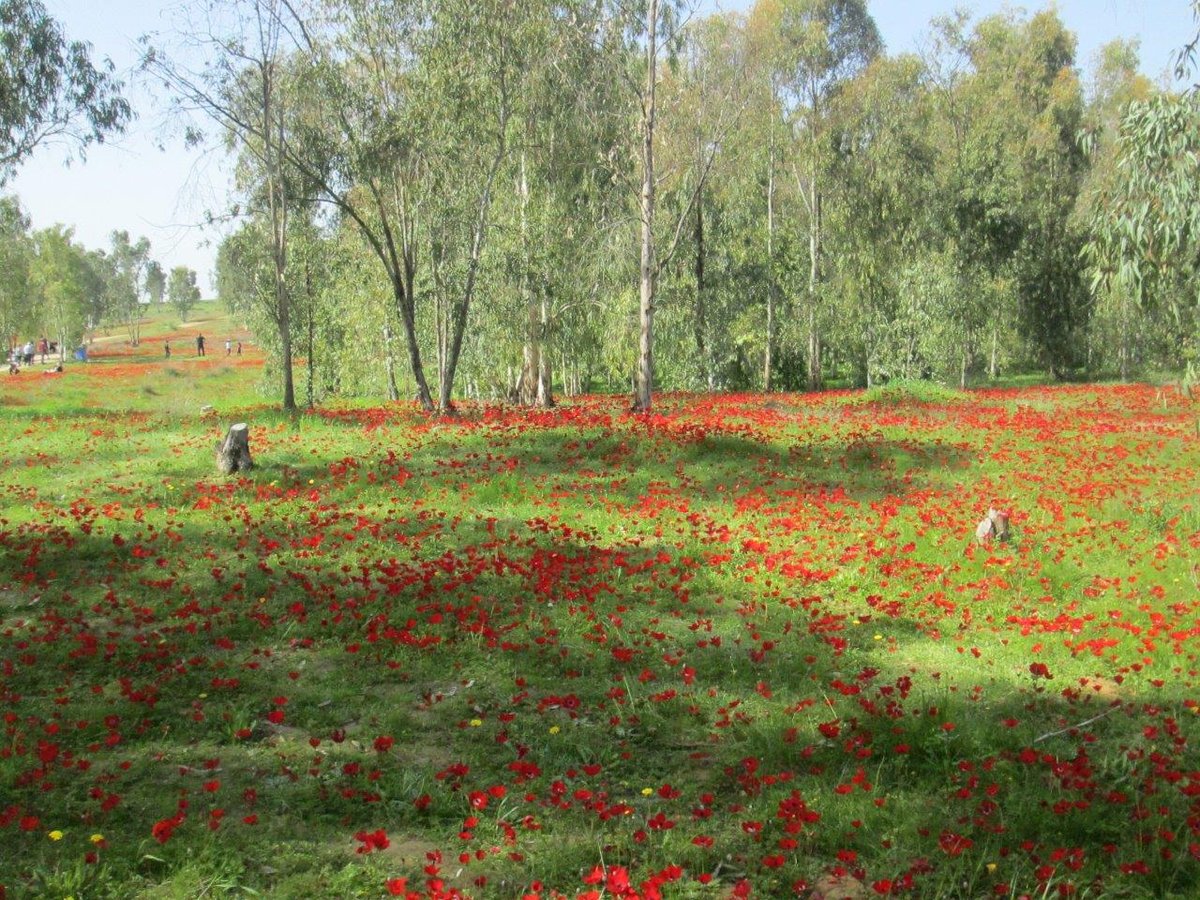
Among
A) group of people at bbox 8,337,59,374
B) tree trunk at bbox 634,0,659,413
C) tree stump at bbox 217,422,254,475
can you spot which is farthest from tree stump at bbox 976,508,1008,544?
group of people at bbox 8,337,59,374

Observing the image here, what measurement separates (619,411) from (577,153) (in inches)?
329

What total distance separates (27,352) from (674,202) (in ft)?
207

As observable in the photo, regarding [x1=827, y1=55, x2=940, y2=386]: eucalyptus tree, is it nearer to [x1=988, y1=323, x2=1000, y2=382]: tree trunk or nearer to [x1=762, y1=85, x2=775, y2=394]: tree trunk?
[x1=762, y1=85, x2=775, y2=394]: tree trunk

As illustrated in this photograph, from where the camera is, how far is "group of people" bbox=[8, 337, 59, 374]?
56.7 m

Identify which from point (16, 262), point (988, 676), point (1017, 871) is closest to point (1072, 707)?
point (988, 676)

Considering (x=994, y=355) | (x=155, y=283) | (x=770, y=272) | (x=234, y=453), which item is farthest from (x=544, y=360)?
(x=155, y=283)

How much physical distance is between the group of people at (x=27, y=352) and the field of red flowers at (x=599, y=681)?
50.9m

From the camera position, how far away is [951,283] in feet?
111

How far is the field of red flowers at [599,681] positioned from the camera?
433cm

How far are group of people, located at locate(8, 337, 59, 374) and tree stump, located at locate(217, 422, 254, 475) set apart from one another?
156 feet

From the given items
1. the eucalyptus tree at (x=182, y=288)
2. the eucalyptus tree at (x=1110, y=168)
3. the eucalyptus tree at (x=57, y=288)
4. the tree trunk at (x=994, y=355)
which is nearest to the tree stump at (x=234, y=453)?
the eucalyptus tree at (x=1110, y=168)

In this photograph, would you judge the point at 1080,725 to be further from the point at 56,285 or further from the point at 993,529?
the point at 56,285

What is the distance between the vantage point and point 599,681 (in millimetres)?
6836

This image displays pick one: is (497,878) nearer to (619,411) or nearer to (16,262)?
(619,411)
